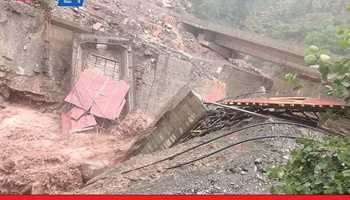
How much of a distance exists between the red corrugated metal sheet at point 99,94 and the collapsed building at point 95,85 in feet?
0.11

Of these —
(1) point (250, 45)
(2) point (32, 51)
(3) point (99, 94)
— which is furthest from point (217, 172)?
(1) point (250, 45)

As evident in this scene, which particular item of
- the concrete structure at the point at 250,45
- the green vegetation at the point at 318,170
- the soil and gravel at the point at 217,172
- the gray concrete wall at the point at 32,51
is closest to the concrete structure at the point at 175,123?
the soil and gravel at the point at 217,172

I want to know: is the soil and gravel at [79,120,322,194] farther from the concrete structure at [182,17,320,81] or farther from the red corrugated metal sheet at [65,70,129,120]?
the concrete structure at [182,17,320,81]

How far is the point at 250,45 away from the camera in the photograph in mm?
17547

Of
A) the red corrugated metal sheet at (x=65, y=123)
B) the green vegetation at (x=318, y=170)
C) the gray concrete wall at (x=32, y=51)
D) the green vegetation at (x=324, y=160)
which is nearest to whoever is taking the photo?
the green vegetation at (x=324, y=160)

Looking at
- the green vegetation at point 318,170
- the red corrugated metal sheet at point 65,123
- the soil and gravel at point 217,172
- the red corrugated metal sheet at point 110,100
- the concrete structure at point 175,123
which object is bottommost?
the red corrugated metal sheet at point 65,123

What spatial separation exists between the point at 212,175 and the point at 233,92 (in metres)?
9.83

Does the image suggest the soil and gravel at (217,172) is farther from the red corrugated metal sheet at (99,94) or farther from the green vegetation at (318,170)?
the red corrugated metal sheet at (99,94)

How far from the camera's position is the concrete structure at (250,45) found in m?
16.0

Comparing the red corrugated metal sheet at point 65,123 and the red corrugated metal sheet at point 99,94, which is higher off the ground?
the red corrugated metal sheet at point 99,94

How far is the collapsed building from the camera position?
9.15 meters

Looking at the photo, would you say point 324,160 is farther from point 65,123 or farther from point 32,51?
point 32,51

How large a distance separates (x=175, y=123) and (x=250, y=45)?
30.4 feet

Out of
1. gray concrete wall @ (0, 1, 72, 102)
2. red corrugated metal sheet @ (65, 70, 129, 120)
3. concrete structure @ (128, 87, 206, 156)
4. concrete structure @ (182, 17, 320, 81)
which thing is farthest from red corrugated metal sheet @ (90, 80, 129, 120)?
concrete structure @ (182, 17, 320, 81)
